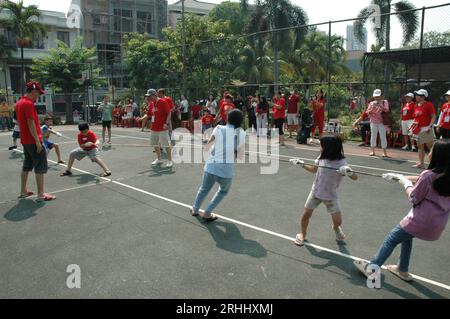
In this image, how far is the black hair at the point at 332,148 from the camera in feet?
15.4

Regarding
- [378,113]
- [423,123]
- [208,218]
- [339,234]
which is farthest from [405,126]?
[208,218]

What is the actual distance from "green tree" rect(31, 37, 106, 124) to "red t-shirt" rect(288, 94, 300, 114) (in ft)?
66.4

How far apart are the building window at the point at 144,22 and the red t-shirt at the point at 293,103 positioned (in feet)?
134

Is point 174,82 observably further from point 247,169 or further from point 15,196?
point 15,196

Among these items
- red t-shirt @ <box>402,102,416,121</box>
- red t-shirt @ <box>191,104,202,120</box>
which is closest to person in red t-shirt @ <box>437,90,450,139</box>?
red t-shirt @ <box>402,102,416,121</box>

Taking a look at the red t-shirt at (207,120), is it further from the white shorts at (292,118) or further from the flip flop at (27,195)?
the flip flop at (27,195)

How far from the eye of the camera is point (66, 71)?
31.1m

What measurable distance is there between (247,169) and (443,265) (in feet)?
19.0

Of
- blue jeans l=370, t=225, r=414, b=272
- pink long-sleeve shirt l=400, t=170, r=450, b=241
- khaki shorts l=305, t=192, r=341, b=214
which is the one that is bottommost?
blue jeans l=370, t=225, r=414, b=272

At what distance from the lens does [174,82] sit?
2498 centimetres

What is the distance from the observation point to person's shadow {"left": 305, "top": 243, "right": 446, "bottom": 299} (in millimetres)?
3797

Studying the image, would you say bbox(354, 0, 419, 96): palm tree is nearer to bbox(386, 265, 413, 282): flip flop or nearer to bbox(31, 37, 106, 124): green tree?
bbox(386, 265, 413, 282): flip flop

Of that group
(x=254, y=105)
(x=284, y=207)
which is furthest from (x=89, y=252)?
(x=254, y=105)

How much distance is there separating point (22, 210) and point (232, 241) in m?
3.77
